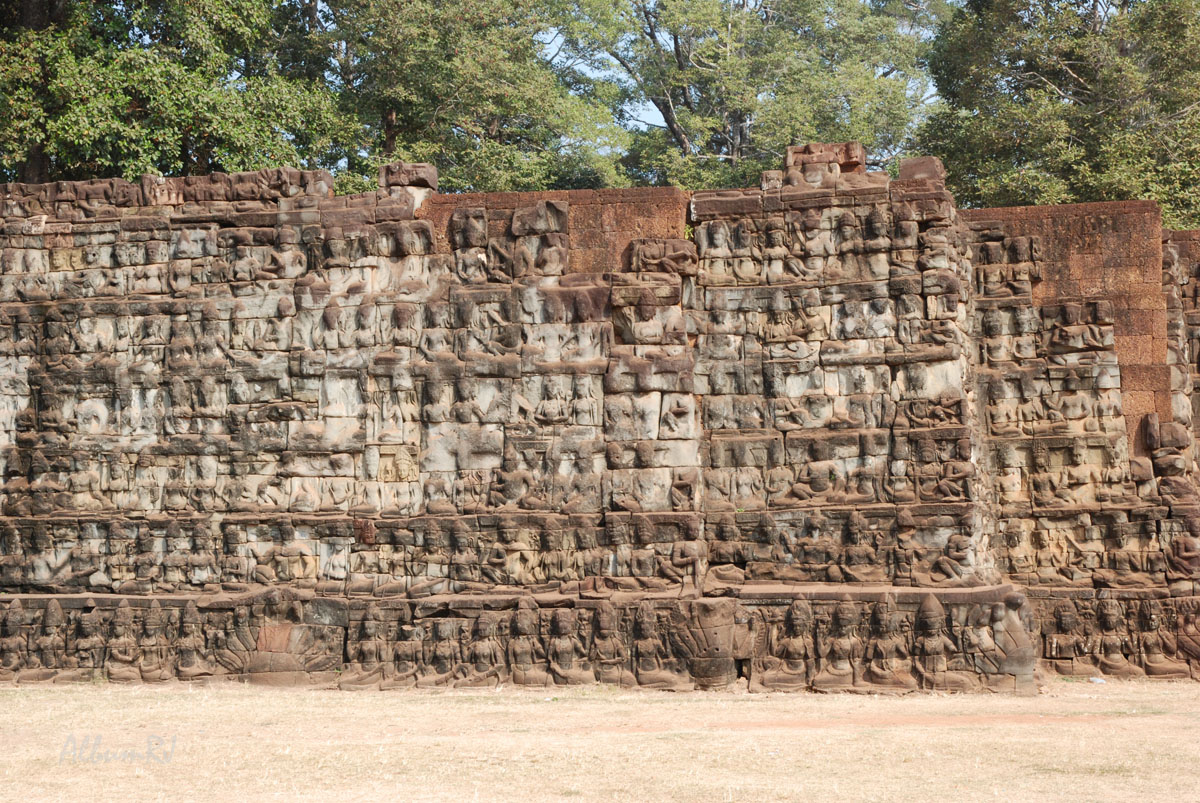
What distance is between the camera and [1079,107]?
2269 cm

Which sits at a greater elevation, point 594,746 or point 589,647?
point 589,647

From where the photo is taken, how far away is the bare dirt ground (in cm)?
900

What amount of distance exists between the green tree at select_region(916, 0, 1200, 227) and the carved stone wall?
6540mm

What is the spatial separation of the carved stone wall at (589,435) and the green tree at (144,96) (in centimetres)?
569

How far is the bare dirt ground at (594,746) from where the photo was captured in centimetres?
900

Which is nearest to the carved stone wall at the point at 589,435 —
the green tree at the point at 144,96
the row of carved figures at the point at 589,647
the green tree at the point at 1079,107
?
the row of carved figures at the point at 589,647

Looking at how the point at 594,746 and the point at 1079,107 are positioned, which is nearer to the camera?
the point at 594,746

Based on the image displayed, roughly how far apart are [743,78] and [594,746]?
22.4 meters

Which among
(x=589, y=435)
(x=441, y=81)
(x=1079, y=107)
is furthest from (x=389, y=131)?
(x=589, y=435)

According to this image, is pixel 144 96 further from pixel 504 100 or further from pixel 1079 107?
pixel 1079 107

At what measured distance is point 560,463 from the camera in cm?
1417

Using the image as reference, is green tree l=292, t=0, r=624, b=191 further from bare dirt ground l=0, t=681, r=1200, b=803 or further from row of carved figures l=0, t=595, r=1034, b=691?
bare dirt ground l=0, t=681, r=1200, b=803

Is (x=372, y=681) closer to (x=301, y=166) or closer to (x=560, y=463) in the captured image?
(x=560, y=463)

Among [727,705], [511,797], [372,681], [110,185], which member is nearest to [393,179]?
[110,185]
